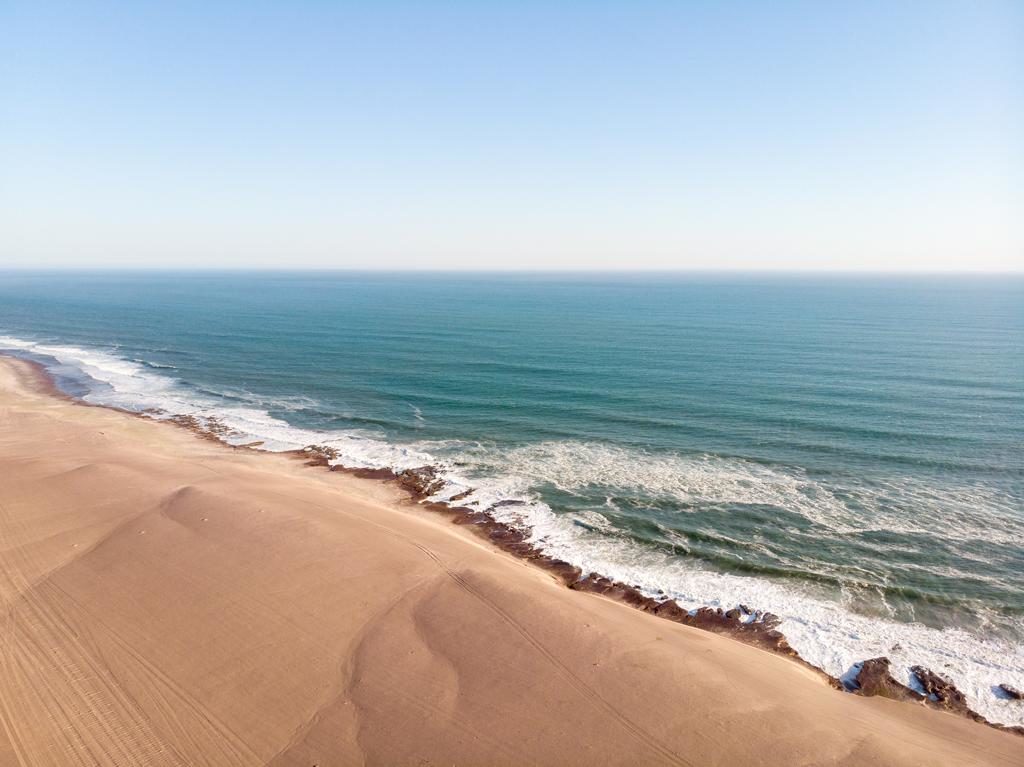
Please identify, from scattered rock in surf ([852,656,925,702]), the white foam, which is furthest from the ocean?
scattered rock in surf ([852,656,925,702])

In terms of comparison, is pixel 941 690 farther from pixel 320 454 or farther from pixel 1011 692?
pixel 320 454

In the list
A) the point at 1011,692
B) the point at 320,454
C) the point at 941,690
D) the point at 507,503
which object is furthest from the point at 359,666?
the point at 320,454

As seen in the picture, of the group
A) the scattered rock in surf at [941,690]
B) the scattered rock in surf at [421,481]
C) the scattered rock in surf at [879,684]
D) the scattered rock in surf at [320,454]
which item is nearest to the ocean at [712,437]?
the scattered rock in surf at [941,690]

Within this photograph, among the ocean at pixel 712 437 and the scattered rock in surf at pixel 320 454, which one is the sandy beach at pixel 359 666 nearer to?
the ocean at pixel 712 437

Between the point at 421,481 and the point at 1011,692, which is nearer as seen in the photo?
the point at 1011,692

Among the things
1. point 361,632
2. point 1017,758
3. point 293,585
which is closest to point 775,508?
point 1017,758

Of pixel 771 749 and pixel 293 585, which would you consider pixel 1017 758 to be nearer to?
pixel 771 749
